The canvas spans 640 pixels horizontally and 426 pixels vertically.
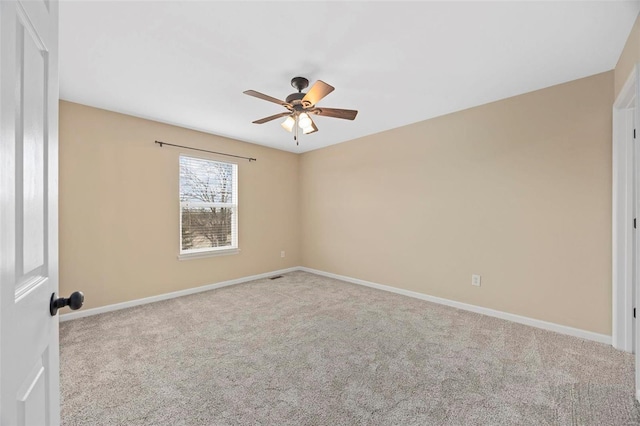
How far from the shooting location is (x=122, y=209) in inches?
134

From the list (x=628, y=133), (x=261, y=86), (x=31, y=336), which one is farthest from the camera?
(x=261, y=86)

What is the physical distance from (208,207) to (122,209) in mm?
1122

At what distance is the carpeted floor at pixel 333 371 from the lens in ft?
5.40

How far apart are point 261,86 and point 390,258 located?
289 cm

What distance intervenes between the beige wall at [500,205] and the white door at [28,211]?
362cm

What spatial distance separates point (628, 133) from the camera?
2.33 m

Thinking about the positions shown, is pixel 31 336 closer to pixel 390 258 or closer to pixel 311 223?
pixel 390 258

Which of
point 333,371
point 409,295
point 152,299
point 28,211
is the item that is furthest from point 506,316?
point 152,299

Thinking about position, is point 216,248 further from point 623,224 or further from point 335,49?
point 623,224

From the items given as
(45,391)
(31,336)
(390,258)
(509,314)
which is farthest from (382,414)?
(390,258)

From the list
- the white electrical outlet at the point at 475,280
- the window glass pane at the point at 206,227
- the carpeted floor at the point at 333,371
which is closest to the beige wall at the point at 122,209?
the window glass pane at the point at 206,227

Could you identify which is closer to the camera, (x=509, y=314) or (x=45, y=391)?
(x=45, y=391)

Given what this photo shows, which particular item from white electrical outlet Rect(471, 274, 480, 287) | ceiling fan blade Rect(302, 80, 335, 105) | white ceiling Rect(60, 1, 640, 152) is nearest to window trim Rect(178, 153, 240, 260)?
white ceiling Rect(60, 1, 640, 152)

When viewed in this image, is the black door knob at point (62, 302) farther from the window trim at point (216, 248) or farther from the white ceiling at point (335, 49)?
the window trim at point (216, 248)
